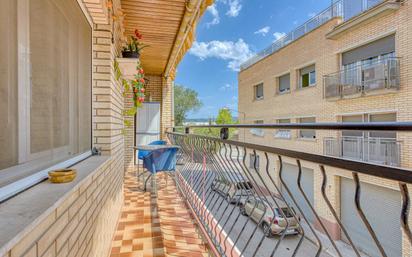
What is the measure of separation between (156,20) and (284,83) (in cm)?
915

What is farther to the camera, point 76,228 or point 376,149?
point 376,149

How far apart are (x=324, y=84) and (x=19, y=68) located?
9408mm

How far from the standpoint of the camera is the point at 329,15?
28.8 ft

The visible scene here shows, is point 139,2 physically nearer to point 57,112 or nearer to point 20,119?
point 57,112

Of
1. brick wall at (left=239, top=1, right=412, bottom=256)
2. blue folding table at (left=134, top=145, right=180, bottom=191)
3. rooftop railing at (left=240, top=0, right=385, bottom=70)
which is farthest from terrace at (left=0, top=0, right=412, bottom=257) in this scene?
rooftop railing at (left=240, top=0, right=385, bottom=70)

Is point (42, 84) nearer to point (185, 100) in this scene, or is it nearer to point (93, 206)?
point (93, 206)

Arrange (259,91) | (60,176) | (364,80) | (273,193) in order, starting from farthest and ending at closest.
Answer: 1. (259,91)
2. (364,80)
3. (273,193)
4. (60,176)

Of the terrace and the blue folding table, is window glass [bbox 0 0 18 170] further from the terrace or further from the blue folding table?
the blue folding table

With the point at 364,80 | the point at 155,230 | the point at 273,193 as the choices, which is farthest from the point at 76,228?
the point at 364,80

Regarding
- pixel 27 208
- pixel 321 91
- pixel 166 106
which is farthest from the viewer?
pixel 321 91

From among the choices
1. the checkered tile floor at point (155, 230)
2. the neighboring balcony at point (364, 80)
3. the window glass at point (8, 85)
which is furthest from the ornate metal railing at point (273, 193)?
the neighboring balcony at point (364, 80)

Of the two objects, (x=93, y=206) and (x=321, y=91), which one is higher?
(x=321, y=91)

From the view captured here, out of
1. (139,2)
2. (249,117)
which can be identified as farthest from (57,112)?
(249,117)

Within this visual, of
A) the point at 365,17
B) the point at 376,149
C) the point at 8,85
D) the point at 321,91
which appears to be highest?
the point at 365,17
